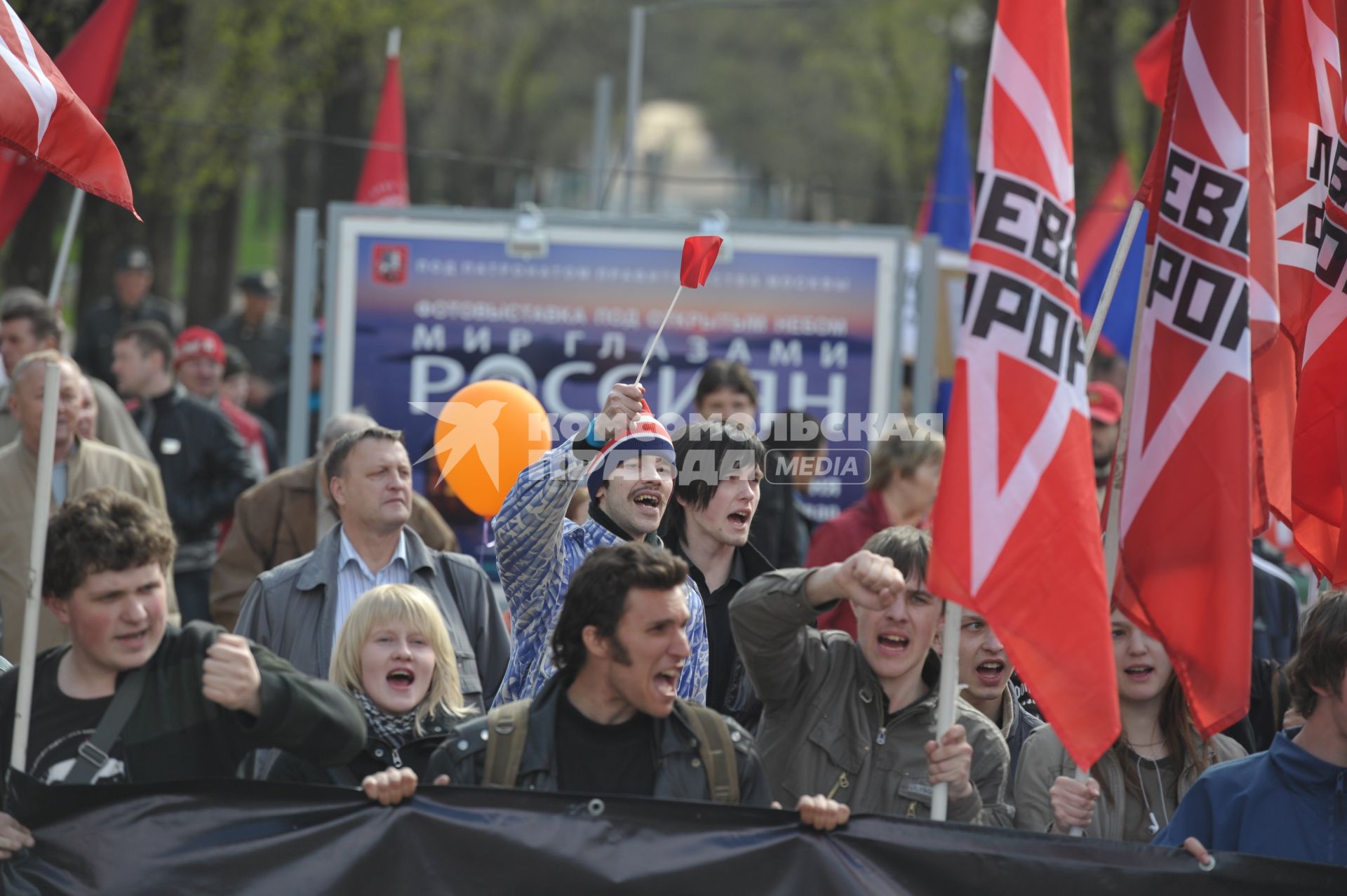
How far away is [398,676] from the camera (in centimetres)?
498

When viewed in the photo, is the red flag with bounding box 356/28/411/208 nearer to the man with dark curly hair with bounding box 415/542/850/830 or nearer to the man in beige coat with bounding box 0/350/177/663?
the man in beige coat with bounding box 0/350/177/663

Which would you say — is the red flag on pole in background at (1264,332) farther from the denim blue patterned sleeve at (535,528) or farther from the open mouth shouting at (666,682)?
the denim blue patterned sleeve at (535,528)

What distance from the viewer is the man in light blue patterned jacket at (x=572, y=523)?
16.2 feet

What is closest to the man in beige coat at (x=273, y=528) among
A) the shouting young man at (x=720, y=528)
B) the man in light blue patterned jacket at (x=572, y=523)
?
the shouting young man at (x=720, y=528)

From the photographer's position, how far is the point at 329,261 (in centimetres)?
998

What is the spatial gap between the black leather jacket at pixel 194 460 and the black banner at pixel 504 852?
4860 millimetres

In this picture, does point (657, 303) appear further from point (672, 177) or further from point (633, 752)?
point (633, 752)

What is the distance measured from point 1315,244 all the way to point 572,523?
2581 mm

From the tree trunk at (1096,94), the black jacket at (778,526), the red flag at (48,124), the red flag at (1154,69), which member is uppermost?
the tree trunk at (1096,94)

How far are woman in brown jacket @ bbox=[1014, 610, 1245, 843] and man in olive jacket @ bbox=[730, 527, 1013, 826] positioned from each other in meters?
0.17

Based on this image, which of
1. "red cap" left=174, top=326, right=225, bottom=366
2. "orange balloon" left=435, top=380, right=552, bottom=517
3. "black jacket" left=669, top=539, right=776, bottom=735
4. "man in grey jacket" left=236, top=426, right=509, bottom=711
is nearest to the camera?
"black jacket" left=669, top=539, right=776, bottom=735

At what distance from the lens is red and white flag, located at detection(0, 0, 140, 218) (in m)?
5.54

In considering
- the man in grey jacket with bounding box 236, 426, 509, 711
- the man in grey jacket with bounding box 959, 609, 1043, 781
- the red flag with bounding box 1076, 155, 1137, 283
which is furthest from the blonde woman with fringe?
the red flag with bounding box 1076, 155, 1137, 283

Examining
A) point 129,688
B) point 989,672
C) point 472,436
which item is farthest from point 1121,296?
point 129,688
